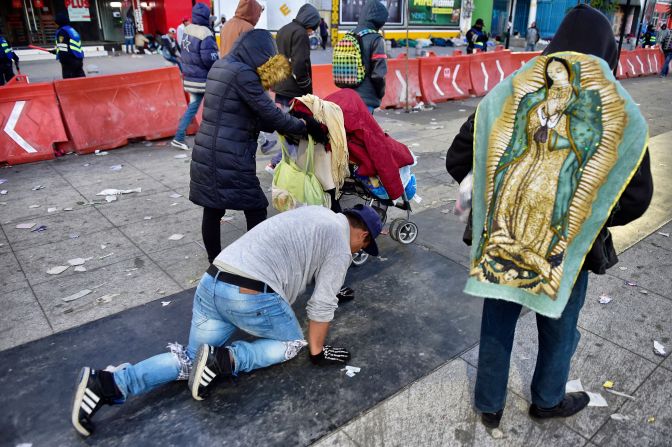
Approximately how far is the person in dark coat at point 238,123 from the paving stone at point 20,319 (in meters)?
1.40

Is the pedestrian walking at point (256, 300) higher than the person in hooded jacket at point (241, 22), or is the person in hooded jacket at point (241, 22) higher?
the person in hooded jacket at point (241, 22)

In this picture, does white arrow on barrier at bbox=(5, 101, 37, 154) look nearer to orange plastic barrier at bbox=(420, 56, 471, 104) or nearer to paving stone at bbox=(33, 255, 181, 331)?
paving stone at bbox=(33, 255, 181, 331)

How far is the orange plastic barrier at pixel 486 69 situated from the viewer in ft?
43.3

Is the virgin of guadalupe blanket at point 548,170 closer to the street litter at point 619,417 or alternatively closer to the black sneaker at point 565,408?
the black sneaker at point 565,408

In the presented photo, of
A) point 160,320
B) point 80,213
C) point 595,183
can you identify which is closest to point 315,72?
point 80,213

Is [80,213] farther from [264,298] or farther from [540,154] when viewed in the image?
[540,154]

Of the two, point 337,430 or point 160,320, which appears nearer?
point 337,430

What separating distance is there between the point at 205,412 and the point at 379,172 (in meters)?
2.29

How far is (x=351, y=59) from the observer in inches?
245

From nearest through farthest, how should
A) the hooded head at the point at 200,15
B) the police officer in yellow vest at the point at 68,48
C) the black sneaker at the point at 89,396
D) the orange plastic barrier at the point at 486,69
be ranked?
the black sneaker at the point at 89,396 < the hooded head at the point at 200,15 < the police officer in yellow vest at the point at 68,48 < the orange plastic barrier at the point at 486,69

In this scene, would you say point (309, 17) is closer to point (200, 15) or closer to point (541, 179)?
point (200, 15)

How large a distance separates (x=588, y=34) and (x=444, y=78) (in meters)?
10.9

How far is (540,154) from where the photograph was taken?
2010 mm

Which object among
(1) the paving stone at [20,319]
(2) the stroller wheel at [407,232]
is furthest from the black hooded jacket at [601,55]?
(1) the paving stone at [20,319]
